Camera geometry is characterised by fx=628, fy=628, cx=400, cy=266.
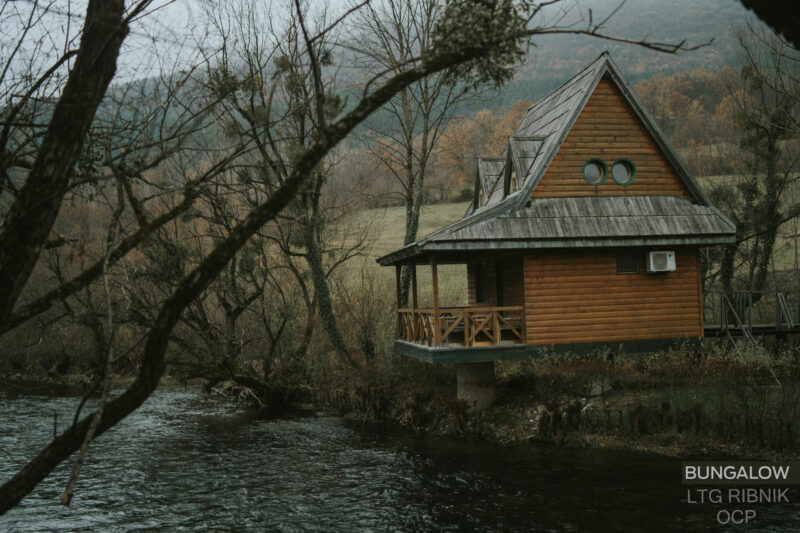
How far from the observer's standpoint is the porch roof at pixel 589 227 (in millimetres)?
15367

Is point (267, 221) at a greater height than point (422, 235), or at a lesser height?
lesser

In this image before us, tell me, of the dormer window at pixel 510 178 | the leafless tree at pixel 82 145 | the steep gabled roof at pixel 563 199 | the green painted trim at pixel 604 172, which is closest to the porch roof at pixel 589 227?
the steep gabled roof at pixel 563 199

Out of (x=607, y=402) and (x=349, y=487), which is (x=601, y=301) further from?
(x=349, y=487)

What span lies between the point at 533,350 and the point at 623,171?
573 cm

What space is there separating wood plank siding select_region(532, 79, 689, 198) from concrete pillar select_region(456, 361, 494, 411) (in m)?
5.18

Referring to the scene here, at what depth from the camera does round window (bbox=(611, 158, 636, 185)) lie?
17234mm

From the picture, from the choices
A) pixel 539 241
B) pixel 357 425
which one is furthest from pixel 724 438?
pixel 357 425

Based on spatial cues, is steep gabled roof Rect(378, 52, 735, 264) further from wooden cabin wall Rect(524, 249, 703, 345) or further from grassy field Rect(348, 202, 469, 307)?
grassy field Rect(348, 202, 469, 307)

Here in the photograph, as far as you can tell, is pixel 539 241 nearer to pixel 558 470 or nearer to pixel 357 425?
pixel 558 470

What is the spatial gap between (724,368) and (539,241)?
6016 mm

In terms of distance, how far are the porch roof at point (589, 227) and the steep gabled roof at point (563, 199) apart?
27 millimetres

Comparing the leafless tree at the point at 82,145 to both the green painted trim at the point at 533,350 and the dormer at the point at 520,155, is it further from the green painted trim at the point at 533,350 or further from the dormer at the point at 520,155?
the dormer at the point at 520,155

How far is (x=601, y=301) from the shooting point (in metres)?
16.4

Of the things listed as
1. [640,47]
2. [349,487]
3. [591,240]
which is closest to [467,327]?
[591,240]
